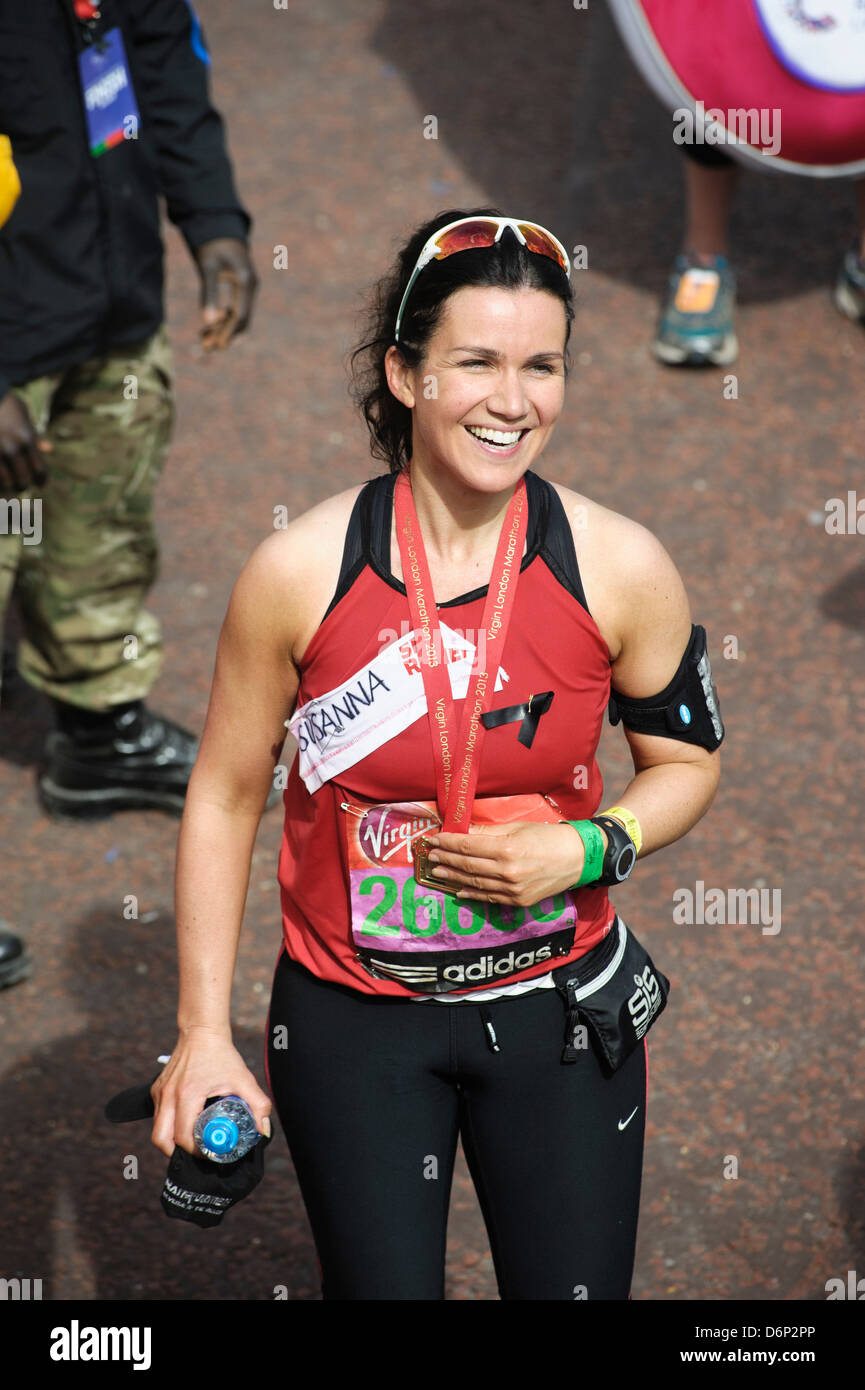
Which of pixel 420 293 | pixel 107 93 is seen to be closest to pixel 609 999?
pixel 420 293

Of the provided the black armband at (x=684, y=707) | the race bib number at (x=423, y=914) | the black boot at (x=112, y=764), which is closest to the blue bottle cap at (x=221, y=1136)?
the race bib number at (x=423, y=914)

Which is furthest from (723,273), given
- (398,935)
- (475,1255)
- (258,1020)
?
(398,935)

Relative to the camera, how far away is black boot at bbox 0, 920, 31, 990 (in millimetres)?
4473

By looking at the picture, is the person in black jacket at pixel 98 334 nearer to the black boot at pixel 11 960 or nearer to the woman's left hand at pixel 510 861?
the black boot at pixel 11 960

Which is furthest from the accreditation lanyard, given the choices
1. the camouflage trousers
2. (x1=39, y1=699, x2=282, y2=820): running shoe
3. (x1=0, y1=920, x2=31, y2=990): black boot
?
(x1=39, y1=699, x2=282, y2=820): running shoe

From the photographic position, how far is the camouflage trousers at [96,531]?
4.60 m

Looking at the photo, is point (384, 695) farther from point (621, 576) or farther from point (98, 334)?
point (98, 334)

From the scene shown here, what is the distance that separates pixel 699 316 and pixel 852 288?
76cm

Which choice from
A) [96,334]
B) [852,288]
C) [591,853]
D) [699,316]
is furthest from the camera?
[852,288]

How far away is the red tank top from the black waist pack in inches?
2.0

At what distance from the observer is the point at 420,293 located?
8.82 ft

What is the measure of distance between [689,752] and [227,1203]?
3.57 feet

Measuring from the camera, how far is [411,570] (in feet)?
8.62

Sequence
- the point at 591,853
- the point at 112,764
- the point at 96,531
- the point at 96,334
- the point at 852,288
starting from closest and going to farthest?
the point at 591,853
the point at 96,334
the point at 96,531
the point at 112,764
the point at 852,288
